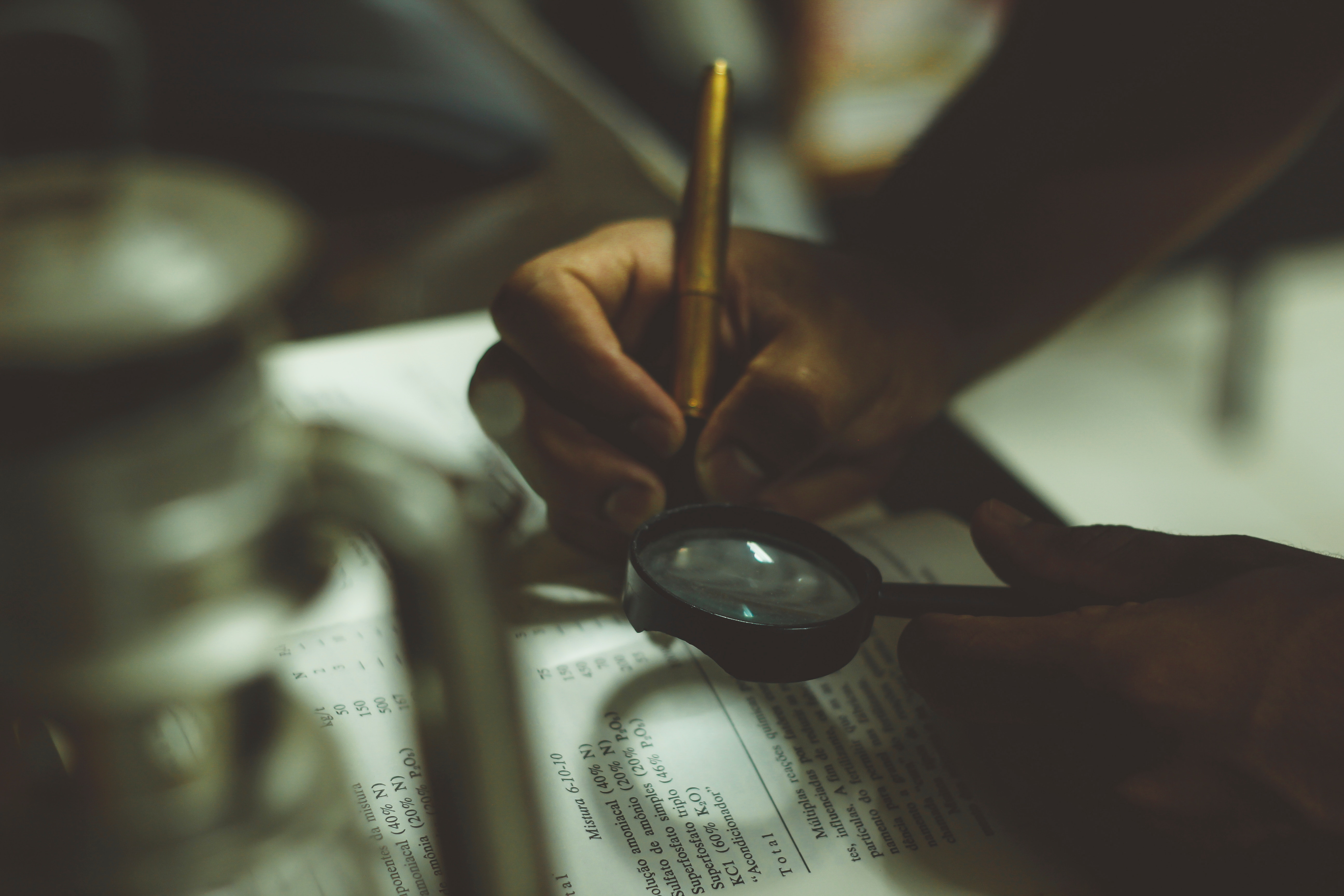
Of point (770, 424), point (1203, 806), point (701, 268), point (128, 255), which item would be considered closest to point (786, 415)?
point (770, 424)

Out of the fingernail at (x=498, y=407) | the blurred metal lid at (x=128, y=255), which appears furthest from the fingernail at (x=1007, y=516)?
the blurred metal lid at (x=128, y=255)

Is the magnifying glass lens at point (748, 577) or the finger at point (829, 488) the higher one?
the magnifying glass lens at point (748, 577)

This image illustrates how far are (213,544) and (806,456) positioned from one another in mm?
340

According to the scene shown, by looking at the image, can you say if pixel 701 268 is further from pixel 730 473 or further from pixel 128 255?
pixel 128 255

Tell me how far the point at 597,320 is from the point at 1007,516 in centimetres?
26

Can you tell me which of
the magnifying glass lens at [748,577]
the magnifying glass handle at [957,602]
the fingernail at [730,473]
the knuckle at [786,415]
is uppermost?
the knuckle at [786,415]

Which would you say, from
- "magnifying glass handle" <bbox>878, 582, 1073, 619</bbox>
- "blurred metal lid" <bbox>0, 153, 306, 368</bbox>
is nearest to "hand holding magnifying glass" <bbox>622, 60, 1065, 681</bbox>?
"magnifying glass handle" <bbox>878, 582, 1073, 619</bbox>

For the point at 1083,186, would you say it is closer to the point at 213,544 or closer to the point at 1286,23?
the point at 1286,23

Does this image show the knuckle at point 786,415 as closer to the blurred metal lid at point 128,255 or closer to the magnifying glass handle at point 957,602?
the magnifying glass handle at point 957,602

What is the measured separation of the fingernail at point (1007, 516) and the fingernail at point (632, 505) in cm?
19

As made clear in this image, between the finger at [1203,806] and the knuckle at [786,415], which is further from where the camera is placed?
the knuckle at [786,415]

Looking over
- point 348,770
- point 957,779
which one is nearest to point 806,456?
point 957,779

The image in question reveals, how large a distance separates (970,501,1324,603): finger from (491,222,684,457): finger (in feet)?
0.62

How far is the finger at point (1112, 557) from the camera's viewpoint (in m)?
0.48
